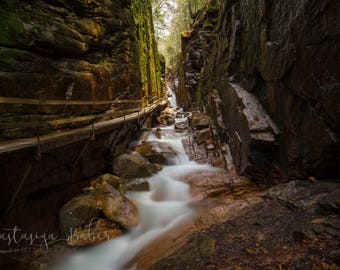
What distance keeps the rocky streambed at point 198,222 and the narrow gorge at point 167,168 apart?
0.10ft

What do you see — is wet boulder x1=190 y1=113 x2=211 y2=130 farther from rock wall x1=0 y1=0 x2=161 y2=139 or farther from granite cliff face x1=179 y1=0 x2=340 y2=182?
rock wall x1=0 y1=0 x2=161 y2=139

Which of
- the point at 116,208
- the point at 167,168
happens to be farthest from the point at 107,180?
the point at 167,168

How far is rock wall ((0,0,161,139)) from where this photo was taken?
5195 mm

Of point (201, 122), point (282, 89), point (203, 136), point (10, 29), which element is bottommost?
point (203, 136)

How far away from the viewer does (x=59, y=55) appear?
662 cm

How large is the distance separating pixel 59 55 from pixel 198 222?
683cm

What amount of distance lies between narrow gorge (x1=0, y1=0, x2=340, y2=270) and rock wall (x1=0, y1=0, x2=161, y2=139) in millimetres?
37

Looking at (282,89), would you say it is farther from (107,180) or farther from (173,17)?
(173,17)

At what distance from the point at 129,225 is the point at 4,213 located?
295cm

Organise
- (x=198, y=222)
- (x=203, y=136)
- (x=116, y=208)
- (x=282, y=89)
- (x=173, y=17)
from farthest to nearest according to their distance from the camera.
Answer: (x=173, y=17), (x=203, y=136), (x=282, y=89), (x=116, y=208), (x=198, y=222)

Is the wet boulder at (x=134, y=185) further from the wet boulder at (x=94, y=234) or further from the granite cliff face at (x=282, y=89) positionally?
the granite cliff face at (x=282, y=89)

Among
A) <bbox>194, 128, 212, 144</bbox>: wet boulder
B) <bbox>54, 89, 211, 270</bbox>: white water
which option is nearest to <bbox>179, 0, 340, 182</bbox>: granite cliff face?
<bbox>194, 128, 212, 144</bbox>: wet boulder

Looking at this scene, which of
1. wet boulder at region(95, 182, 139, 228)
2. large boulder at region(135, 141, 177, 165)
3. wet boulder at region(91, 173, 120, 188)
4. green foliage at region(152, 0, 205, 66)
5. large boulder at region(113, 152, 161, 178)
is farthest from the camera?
green foliage at region(152, 0, 205, 66)

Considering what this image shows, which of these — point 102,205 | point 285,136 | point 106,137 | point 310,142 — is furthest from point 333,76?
point 106,137
